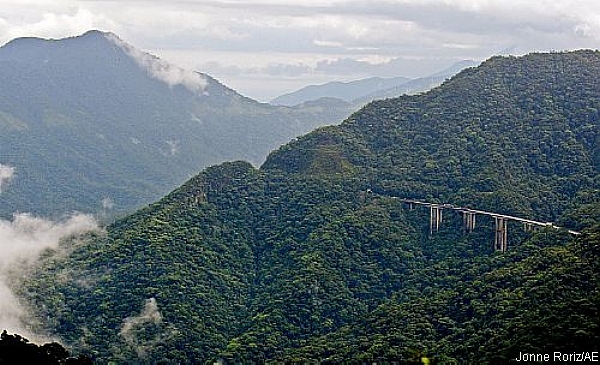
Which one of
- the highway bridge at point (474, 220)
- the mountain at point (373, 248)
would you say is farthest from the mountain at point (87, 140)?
the highway bridge at point (474, 220)

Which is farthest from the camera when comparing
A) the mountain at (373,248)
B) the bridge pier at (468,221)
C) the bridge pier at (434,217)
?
the bridge pier at (434,217)

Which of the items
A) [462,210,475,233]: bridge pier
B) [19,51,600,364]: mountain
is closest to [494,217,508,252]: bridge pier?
[19,51,600,364]: mountain

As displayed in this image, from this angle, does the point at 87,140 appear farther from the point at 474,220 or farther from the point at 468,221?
the point at 474,220

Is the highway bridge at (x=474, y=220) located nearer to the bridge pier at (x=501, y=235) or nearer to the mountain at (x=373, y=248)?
the bridge pier at (x=501, y=235)

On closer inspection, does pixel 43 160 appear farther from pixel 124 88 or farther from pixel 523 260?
pixel 523 260

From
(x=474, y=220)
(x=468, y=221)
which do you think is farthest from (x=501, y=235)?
(x=468, y=221)

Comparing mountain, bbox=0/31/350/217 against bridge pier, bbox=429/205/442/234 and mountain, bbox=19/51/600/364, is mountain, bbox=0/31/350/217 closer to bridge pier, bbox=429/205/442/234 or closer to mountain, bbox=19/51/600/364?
mountain, bbox=19/51/600/364
